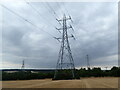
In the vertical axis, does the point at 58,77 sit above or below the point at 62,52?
below

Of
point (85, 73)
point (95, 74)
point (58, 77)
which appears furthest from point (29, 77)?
point (95, 74)

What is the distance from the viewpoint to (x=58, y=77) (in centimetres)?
5159

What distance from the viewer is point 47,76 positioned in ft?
260

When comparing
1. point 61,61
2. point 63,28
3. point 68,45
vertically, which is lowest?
point 61,61

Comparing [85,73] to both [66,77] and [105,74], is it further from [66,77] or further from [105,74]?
[66,77]

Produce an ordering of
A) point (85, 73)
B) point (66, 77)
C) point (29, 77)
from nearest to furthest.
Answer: point (66, 77)
point (29, 77)
point (85, 73)

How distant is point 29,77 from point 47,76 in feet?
28.5

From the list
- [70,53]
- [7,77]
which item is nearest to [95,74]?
[7,77]

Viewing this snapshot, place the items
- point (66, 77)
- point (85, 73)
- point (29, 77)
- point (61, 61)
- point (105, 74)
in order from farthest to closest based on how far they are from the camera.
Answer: point (105, 74)
point (85, 73)
point (29, 77)
point (66, 77)
point (61, 61)

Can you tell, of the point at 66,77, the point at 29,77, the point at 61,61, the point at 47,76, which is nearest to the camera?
the point at 61,61

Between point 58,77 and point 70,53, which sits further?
point 58,77

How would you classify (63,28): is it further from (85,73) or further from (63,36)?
(85,73)

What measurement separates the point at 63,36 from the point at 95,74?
63309mm

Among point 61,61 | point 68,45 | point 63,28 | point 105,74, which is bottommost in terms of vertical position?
point 105,74
